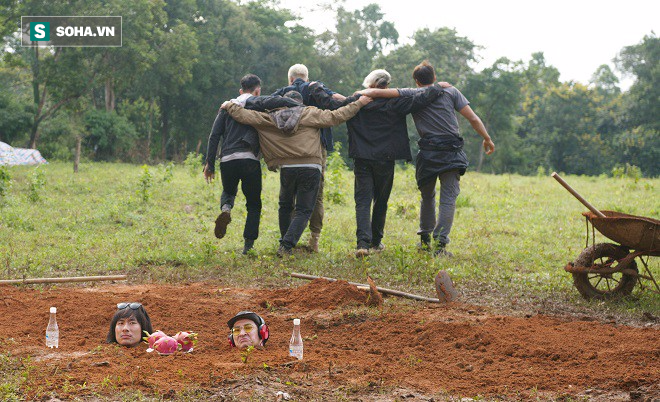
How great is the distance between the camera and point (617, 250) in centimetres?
747

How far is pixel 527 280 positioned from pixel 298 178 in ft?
9.32

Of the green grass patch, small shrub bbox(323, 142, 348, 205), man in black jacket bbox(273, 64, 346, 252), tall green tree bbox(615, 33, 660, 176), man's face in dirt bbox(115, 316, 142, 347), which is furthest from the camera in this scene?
tall green tree bbox(615, 33, 660, 176)

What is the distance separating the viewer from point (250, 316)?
213 inches

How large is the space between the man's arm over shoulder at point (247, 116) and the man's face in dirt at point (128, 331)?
152 inches

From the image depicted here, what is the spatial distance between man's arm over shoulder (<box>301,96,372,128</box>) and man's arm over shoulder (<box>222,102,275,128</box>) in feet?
1.42

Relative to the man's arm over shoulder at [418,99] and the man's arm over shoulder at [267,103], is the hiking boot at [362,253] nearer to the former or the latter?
the man's arm over shoulder at [418,99]

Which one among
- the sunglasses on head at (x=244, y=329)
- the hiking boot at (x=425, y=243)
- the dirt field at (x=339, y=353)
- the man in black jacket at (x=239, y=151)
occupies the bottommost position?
the dirt field at (x=339, y=353)

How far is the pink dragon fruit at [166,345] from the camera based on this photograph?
17.4 ft

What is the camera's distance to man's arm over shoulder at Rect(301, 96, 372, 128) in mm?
8984

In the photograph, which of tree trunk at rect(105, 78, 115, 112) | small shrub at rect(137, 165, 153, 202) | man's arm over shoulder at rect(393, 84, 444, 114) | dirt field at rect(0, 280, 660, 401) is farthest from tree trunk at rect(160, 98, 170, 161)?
dirt field at rect(0, 280, 660, 401)

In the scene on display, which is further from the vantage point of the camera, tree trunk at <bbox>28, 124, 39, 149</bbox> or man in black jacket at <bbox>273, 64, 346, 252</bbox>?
tree trunk at <bbox>28, 124, 39, 149</bbox>

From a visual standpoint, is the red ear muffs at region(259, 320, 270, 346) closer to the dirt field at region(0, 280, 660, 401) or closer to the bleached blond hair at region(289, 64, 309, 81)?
the dirt field at region(0, 280, 660, 401)

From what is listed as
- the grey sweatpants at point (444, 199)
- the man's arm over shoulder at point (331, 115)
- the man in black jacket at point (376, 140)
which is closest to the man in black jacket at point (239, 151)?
the man's arm over shoulder at point (331, 115)

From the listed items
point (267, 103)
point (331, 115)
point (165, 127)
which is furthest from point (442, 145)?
point (165, 127)
